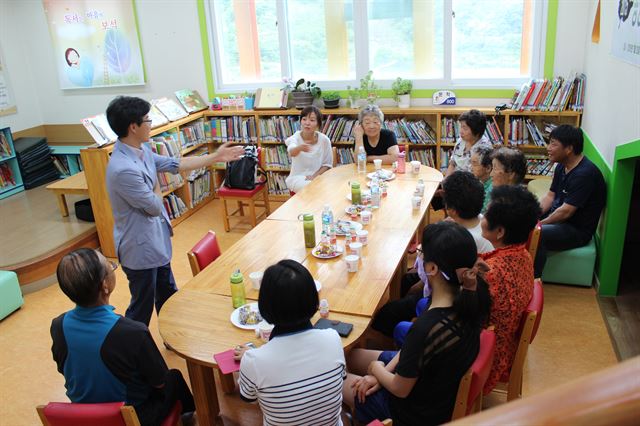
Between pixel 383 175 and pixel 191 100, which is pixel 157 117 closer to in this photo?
pixel 191 100

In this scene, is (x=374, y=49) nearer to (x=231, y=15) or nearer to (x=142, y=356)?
(x=231, y=15)

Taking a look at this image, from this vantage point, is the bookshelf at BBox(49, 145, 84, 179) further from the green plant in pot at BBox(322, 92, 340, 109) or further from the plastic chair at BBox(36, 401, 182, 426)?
the plastic chair at BBox(36, 401, 182, 426)

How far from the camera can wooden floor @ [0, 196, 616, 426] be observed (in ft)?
10.3

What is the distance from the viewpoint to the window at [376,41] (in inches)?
220

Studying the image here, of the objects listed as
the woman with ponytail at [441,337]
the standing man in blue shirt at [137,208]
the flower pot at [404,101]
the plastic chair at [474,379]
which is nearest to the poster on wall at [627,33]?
the woman with ponytail at [441,337]

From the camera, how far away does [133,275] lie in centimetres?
328

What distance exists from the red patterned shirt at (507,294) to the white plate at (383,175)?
2.07m

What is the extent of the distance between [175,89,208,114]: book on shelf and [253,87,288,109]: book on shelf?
0.78 m

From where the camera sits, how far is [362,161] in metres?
4.70

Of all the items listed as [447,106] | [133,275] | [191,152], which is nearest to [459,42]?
[447,106]

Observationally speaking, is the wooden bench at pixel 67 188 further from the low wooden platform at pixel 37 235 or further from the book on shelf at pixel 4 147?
the book on shelf at pixel 4 147

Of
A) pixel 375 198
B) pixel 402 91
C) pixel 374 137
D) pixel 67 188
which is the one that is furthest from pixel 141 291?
pixel 402 91

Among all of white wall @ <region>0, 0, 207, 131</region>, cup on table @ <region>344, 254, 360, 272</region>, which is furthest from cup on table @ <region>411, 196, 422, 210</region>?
white wall @ <region>0, 0, 207, 131</region>

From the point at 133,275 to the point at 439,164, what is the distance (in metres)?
3.79
